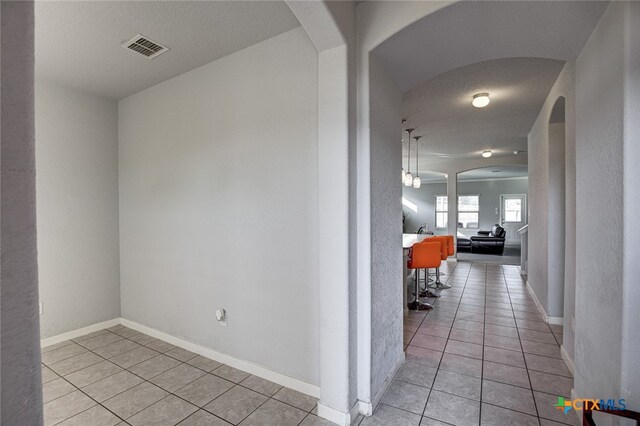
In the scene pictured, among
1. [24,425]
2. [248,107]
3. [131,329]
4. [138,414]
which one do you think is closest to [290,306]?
[138,414]

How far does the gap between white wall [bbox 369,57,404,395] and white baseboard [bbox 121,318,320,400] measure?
52cm

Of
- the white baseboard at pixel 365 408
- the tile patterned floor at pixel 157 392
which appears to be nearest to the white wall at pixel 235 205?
the tile patterned floor at pixel 157 392

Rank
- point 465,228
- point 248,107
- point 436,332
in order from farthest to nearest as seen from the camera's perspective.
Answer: point 465,228
point 436,332
point 248,107

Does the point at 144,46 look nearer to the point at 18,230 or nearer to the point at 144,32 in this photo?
the point at 144,32

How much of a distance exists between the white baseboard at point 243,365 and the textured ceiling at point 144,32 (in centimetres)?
266

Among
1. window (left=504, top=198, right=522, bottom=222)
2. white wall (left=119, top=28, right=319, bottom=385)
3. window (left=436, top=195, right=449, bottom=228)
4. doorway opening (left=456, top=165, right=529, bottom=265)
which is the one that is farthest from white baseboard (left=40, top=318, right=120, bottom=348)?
window (left=504, top=198, right=522, bottom=222)

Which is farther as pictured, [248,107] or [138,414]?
[248,107]

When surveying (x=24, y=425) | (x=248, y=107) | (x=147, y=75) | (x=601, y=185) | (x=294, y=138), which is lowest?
(x=24, y=425)

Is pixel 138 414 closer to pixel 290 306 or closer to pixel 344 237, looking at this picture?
pixel 290 306

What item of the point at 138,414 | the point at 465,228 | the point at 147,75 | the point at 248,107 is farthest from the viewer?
the point at 465,228

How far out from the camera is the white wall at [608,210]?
1312 millimetres

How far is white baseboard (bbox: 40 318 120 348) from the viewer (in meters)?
3.04

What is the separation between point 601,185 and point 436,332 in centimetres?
223

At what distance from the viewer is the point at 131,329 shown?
11.3ft
